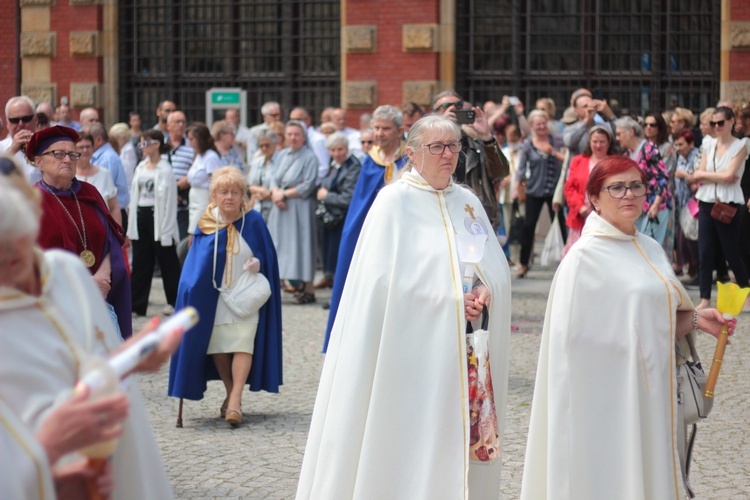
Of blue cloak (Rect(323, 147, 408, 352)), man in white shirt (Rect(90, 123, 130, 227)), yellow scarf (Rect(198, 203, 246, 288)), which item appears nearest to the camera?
yellow scarf (Rect(198, 203, 246, 288))

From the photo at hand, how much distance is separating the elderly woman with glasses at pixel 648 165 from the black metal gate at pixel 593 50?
6.42 metres

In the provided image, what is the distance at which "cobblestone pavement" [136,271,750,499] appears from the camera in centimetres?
682

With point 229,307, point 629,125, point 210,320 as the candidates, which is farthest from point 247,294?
point 629,125

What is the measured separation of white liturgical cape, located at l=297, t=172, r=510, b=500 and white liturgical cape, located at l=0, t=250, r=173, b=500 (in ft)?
7.33

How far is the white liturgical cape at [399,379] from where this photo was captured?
5492 millimetres

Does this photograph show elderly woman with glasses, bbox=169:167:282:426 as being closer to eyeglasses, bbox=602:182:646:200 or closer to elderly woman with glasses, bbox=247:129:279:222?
eyeglasses, bbox=602:182:646:200

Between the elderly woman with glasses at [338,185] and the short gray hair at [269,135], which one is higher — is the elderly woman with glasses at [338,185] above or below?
below

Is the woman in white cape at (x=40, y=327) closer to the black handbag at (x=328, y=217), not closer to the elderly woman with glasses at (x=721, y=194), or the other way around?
the elderly woman with glasses at (x=721, y=194)

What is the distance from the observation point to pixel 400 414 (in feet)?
18.2

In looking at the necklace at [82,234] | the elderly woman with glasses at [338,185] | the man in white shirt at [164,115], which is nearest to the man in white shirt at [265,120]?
the man in white shirt at [164,115]

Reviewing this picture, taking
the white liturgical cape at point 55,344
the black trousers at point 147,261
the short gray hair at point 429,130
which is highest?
the short gray hair at point 429,130

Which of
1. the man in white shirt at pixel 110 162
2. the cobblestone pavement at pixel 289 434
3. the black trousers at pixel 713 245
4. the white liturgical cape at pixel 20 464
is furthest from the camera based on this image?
the man in white shirt at pixel 110 162

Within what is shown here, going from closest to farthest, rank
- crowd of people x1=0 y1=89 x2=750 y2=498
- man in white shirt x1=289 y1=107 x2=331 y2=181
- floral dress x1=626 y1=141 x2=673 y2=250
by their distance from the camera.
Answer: crowd of people x1=0 y1=89 x2=750 y2=498 → floral dress x1=626 y1=141 x2=673 y2=250 → man in white shirt x1=289 y1=107 x2=331 y2=181

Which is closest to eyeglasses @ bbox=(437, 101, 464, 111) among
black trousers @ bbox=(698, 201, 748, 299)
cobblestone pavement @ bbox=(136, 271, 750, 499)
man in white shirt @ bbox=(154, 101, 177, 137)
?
cobblestone pavement @ bbox=(136, 271, 750, 499)
